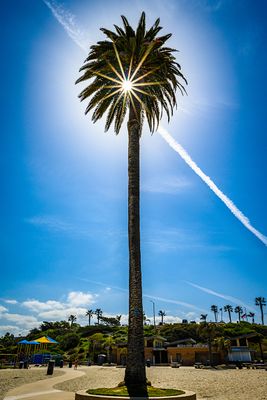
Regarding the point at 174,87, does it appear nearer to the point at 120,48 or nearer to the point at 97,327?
the point at 120,48

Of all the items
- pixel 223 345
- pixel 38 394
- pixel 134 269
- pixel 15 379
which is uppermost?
pixel 134 269

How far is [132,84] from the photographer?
16547mm

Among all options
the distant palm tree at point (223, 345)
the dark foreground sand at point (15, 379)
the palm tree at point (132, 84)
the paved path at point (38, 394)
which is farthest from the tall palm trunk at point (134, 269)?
the distant palm tree at point (223, 345)

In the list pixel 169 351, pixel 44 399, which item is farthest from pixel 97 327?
pixel 44 399

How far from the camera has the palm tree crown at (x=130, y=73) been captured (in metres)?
16.0

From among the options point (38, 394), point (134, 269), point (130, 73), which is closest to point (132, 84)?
point (130, 73)

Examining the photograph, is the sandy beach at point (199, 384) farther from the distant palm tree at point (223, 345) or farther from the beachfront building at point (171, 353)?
the beachfront building at point (171, 353)

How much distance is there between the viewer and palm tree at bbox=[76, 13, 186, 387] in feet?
49.6

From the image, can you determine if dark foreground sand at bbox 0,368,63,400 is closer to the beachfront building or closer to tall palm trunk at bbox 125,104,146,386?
tall palm trunk at bbox 125,104,146,386

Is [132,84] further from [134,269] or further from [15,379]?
[15,379]

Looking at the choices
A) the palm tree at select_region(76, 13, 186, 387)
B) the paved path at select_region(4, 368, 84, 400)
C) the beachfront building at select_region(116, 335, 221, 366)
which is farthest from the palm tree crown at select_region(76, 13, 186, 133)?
the beachfront building at select_region(116, 335, 221, 366)

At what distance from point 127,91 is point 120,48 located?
222 centimetres

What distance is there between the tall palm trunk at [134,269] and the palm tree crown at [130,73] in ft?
3.87

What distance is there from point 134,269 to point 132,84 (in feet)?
32.5
